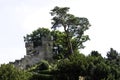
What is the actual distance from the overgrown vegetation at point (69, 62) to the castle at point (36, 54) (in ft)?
3.90

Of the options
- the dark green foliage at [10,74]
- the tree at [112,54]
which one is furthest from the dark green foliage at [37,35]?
the dark green foliage at [10,74]

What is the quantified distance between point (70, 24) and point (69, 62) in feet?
48.9

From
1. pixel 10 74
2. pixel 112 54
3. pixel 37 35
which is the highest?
pixel 37 35

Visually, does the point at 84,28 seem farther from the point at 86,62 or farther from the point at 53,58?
the point at 86,62

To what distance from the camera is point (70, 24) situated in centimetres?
10256

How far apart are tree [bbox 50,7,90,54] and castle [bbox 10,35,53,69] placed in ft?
12.8

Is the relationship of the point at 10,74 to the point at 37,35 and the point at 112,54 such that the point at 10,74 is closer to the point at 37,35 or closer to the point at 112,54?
the point at 112,54

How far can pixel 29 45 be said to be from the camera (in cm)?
10975

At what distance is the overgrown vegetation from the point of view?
8562 centimetres

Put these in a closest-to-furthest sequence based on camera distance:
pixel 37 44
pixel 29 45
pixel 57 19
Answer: pixel 57 19
pixel 29 45
pixel 37 44

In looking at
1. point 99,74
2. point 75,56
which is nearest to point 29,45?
point 75,56

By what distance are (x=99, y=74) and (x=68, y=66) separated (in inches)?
183

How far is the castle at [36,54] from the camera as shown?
103688mm

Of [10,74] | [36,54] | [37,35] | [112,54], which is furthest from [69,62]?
[37,35]
